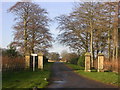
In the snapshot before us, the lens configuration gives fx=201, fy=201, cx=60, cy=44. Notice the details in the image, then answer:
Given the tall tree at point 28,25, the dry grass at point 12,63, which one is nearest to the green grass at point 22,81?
the dry grass at point 12,63

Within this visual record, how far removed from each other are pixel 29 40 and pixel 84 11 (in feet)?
31.9

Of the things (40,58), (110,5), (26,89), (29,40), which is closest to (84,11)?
(110,5)

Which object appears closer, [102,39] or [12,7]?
[12,7]

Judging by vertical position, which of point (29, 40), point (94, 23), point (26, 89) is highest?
point (94, 23)

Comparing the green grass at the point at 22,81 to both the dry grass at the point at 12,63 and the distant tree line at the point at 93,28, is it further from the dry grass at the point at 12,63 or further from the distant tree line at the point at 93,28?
the distant tree line at the point at 93,28

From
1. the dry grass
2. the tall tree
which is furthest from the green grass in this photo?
the tall tree

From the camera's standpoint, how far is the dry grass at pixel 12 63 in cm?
1798

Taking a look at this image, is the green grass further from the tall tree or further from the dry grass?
the tall tree

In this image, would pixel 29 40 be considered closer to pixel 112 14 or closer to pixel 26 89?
pixel 112 14

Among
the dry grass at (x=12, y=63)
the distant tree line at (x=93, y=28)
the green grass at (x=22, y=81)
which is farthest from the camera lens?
the distant tree line at (x=93, y=28)

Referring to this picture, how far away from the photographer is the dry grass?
59.0ft

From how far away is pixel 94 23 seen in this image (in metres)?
30.0

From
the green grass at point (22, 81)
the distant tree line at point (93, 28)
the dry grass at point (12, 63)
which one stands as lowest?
the green grass at point (22, 81)

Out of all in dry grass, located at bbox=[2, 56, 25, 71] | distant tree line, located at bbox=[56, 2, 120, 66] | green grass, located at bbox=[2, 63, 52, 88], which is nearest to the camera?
green grass, located at bbox=[2, 63, 52, 88]
